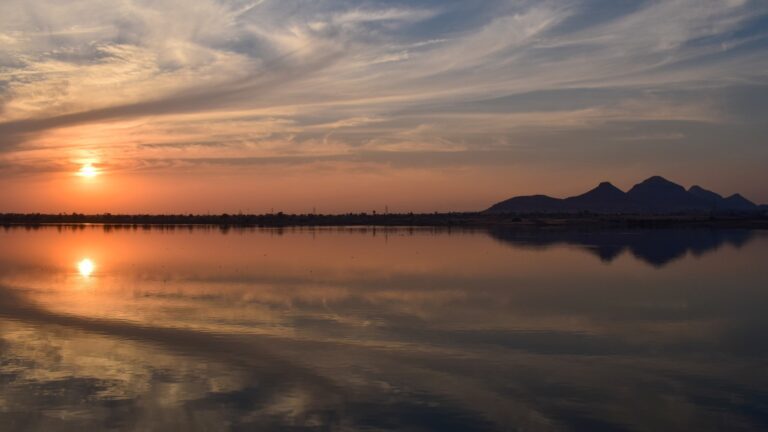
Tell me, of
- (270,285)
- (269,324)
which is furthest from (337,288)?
(269,324)

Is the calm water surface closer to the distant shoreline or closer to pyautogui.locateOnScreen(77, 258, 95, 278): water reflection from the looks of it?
pyautogui.locateOnScreen(77, 258, 95, 278): water reflection

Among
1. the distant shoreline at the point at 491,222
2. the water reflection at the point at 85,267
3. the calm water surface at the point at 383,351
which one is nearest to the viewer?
the calm water surface at the point at 383,351

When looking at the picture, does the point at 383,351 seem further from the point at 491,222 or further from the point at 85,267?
the point at 491,222

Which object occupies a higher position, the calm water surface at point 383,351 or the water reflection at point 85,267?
the water reflection at point 85,267

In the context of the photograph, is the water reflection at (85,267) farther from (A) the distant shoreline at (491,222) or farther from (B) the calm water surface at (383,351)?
(A) the distant shoreline at (491,222)

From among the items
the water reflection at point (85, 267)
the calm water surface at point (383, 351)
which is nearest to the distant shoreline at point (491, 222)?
the water reflection at point (85, 267)

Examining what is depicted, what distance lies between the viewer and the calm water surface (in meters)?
10.9

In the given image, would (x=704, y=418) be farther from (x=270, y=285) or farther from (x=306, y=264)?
(x=306, y=264)

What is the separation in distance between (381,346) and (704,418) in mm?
6855

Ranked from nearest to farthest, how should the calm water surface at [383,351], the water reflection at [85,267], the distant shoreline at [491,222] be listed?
the calm water surface at [383,351] → the water reflection at [85,267] → the distant shoreline at [491,222]

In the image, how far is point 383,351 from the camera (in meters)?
15.0

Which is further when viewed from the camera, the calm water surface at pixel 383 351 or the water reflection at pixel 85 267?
the water reflection at pixel 85 267

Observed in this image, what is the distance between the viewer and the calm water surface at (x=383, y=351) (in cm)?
1089

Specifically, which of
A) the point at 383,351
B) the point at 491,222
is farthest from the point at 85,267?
the point at 491,222
